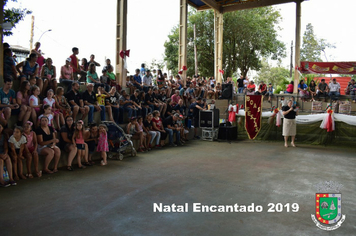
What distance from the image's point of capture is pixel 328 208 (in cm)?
442

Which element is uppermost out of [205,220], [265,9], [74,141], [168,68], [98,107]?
[265,9]

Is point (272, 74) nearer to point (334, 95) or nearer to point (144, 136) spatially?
point (334, 95)

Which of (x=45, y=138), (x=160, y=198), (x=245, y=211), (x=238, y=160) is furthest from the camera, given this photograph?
(x=238, y=160)

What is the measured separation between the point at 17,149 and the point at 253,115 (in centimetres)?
944

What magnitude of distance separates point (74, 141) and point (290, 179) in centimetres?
493

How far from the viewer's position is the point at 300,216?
4.25m

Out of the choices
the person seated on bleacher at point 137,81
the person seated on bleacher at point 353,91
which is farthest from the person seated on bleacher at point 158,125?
the person seated on bleacher at point 353,91

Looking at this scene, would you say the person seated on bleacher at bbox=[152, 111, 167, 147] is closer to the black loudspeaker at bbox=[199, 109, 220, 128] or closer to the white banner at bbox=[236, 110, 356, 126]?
the black loudspeaker at bbox=[199, 109, 220, 128]

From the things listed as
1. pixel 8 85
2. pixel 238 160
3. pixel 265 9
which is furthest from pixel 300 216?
pixel 265 9

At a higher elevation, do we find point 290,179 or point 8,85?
point 8,85

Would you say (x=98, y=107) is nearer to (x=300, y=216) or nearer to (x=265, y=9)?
(x=300, y=216)

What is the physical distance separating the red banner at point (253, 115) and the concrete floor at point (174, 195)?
391cm

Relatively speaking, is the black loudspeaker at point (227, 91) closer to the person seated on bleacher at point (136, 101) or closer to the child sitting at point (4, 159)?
the person seated on bleacher at point (136, 101)

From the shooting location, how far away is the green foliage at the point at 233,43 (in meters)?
26.0
